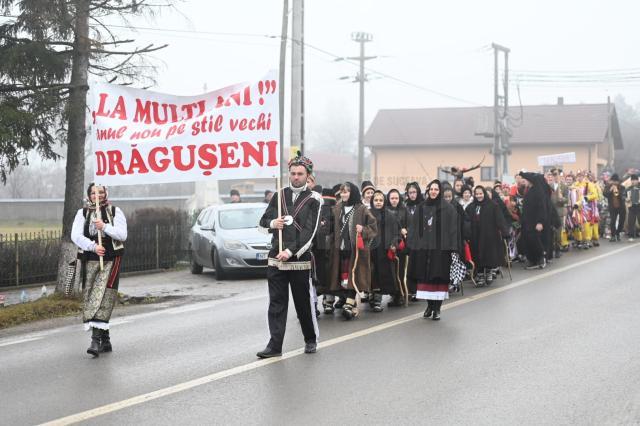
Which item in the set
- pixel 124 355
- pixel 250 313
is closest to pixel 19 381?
pixel 124 355

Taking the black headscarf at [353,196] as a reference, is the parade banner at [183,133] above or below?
above

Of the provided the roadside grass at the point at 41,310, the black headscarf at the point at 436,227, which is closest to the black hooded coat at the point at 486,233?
the black headscarf at the point at 436,227

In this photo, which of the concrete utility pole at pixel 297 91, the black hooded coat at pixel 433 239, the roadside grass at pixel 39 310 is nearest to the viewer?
the black hooded coat at pixel 433 239

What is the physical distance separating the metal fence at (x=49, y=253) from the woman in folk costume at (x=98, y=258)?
703 centimetres

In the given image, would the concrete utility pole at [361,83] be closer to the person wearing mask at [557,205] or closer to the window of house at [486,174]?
the window of house at [486,174]

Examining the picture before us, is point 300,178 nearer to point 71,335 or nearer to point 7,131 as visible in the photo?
point 71,335

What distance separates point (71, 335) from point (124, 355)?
1.83 metres

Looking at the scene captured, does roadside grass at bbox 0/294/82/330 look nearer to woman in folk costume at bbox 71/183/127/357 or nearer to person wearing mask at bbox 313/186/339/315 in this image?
woman in folk costume at bbox 71/183/127/357

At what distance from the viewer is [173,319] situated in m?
11.4

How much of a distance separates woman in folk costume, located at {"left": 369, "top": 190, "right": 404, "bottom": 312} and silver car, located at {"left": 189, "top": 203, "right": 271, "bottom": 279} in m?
4.05

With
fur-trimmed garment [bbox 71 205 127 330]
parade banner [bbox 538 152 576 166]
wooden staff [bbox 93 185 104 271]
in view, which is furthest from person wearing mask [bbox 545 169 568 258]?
wooden staff [bbox 93 185 104 271]

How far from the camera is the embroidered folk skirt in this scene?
868 cm

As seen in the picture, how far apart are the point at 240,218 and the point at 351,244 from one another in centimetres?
672

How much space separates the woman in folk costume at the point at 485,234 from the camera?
1409cm
